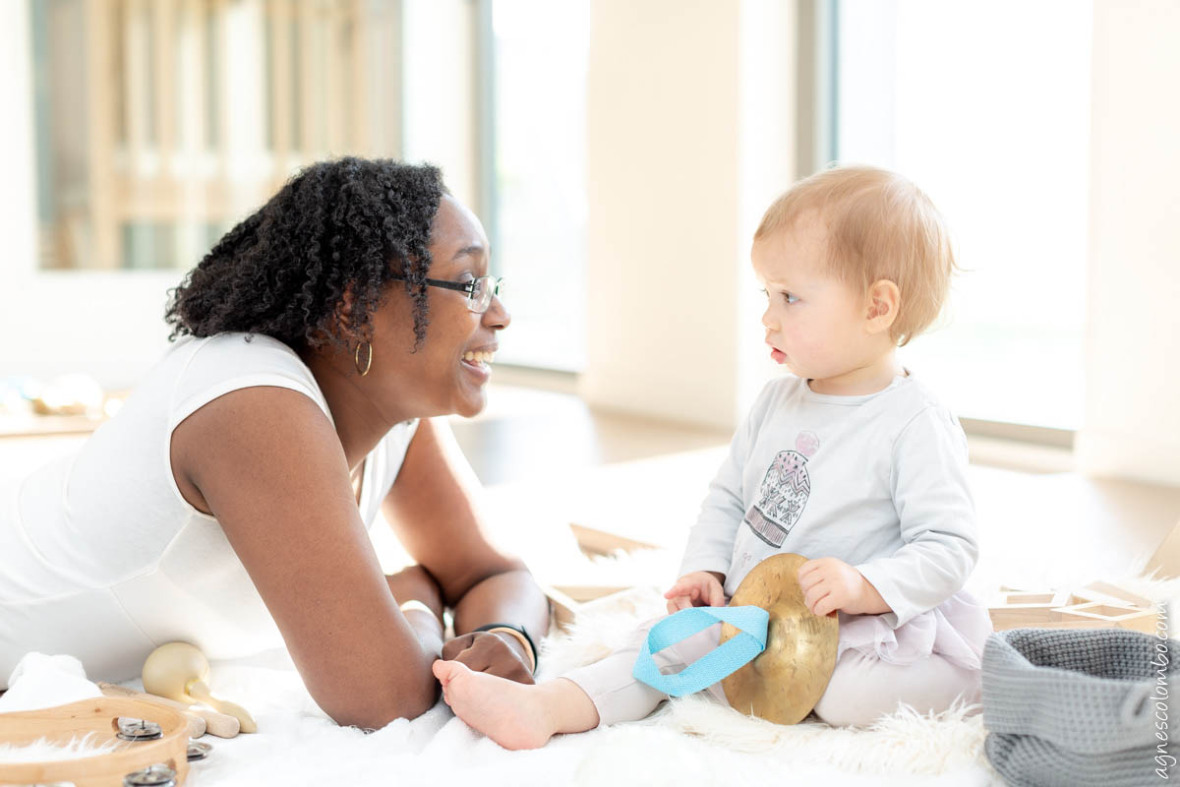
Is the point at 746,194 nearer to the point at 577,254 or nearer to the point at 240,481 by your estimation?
the point at 577,254

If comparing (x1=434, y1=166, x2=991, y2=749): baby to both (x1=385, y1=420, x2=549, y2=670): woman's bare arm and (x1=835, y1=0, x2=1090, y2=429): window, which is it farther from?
(x1=835, y1=0, x2=1090, y2=429): window

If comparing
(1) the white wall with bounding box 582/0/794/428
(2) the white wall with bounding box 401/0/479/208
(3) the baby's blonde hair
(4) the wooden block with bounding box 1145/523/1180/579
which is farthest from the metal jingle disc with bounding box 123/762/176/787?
(2) the white wall with bounding box 401/0/479/208

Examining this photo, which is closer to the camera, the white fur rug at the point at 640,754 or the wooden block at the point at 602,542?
the white fur rug at the point at 640,754

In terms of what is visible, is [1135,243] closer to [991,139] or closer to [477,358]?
[991,139]

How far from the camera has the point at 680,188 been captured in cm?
458

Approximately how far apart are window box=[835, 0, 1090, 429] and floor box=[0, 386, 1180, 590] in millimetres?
603

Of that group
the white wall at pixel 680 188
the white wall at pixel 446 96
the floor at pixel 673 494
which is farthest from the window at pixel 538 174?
the floor at pixel 673 494

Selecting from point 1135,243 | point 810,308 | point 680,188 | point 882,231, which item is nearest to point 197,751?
point 810,308

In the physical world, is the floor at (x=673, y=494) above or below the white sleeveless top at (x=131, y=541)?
below

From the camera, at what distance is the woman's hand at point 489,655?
1514mm

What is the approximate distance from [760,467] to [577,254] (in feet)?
15.6

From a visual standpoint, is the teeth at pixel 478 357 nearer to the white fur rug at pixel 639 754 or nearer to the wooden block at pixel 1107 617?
the white fur rug at pixel 639 754

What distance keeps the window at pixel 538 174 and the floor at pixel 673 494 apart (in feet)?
5.69

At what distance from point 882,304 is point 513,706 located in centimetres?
65
